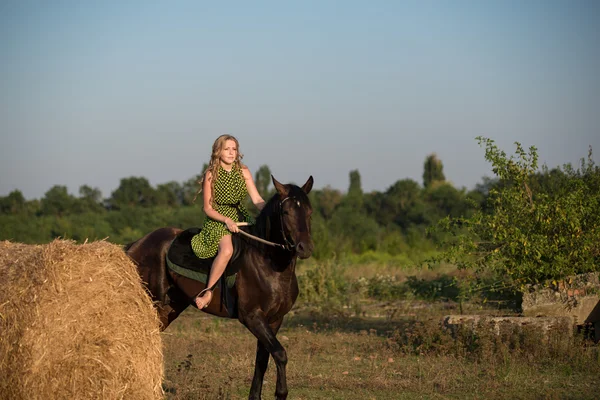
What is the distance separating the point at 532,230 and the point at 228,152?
5245 millimetres

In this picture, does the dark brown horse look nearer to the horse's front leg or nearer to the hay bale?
the horse's front leg

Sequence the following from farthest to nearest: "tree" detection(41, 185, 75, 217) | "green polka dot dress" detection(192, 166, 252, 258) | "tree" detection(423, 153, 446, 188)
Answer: "tree" detection(423, 153, 446, 188), "tree" detection(41, 185, 75, 217), "green polka dot dress" detection(192, 166, 252, 258)

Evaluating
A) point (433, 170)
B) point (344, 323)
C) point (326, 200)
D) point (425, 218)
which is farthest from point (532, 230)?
point (433, 170)

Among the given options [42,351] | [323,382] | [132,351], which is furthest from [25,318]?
[323,382]

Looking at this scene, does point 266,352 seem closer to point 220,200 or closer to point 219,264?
point 219,264

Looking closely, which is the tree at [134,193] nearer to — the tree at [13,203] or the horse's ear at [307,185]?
the tree at [13,203]

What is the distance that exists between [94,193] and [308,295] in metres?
33.3

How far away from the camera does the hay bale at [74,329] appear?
20.0 feet

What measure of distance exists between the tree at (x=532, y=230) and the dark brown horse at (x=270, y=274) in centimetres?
405

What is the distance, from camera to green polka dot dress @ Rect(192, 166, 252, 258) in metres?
7.82

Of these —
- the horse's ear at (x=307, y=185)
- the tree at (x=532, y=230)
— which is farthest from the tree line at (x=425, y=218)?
the horse's ear at (x=307, y=185)

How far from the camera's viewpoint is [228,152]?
791 cm

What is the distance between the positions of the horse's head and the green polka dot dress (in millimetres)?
788

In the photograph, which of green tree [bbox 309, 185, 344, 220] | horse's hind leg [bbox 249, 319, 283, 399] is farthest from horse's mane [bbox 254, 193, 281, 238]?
green tree [bbox 309, 185, 344, 220]
